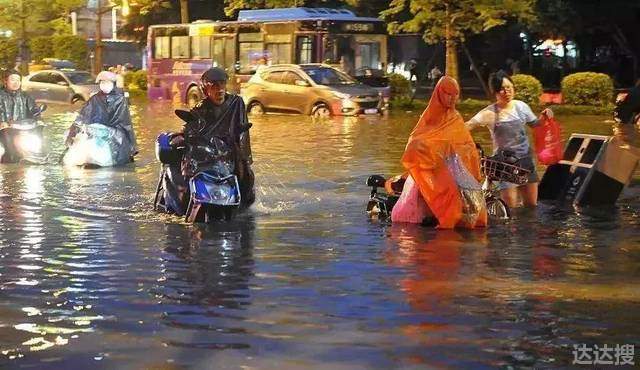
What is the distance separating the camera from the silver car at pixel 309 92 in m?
30.2

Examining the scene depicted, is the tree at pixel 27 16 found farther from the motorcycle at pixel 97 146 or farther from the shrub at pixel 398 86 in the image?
the motorcycle at pixel 97 146

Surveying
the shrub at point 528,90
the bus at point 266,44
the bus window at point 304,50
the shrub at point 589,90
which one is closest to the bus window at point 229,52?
the bus at point 266,44

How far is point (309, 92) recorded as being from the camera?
3072cm

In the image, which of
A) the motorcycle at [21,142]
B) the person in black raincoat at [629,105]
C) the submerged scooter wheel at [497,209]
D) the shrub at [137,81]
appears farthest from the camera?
the shrub at [137,81]

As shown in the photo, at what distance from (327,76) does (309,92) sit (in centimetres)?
81

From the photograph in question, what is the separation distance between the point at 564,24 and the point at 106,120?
31529 millimetres

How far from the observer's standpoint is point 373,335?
21.6 feet

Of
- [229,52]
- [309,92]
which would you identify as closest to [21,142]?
[309,92]

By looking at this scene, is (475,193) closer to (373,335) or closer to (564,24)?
(373,335)

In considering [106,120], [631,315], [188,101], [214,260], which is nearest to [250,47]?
[188,101]

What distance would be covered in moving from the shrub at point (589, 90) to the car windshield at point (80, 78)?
1576 centimetres

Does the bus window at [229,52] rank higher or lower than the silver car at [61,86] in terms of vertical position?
higher

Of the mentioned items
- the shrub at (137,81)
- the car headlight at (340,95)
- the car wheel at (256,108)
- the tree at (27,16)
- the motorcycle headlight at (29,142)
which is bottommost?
the shrub at (137,81)

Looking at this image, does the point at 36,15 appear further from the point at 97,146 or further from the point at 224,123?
the point at 224,123
